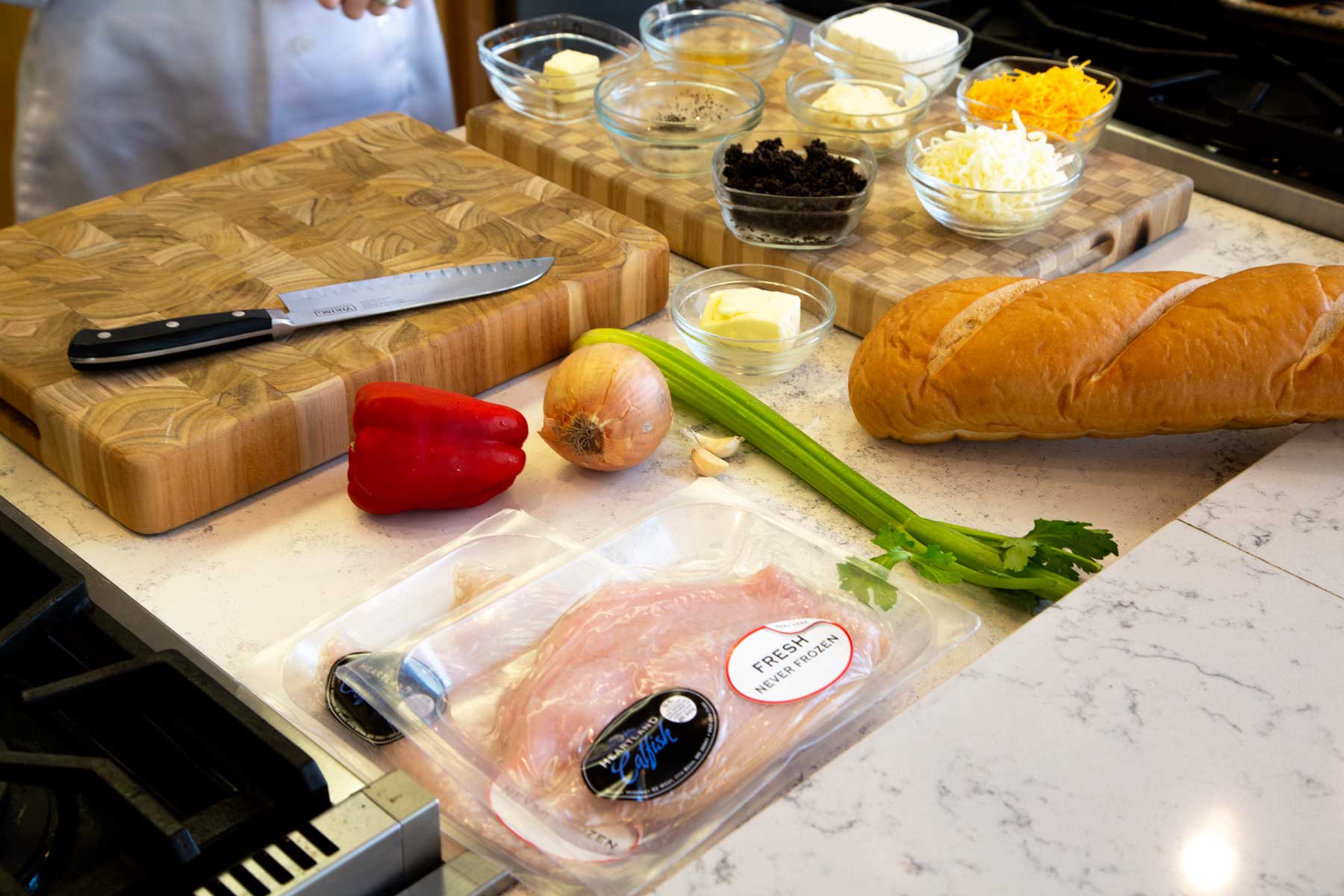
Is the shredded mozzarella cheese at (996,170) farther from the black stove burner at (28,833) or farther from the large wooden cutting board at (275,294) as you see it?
the black stove burner at (28,833)

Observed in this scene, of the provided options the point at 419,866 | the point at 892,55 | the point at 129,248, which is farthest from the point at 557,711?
the point at 892,55

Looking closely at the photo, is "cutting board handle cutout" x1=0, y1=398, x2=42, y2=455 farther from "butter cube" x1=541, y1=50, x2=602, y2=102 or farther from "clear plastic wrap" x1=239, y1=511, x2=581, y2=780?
"butter cube" x1=541, y1=50, x2=602, y2=102

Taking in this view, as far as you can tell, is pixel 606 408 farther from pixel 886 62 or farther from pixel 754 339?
pixel 886 62

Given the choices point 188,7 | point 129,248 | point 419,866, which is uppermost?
point 188,7

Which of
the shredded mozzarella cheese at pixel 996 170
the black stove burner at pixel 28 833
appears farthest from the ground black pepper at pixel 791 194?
the black stove burner at pixel 28 833

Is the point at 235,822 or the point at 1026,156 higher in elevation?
the point at 1026,156

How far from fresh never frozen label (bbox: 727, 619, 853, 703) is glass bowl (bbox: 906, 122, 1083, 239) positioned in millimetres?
710

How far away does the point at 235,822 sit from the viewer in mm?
718

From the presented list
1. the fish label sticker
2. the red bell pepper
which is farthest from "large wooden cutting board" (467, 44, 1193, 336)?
the fish label sticker

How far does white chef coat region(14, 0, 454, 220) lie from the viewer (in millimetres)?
1886

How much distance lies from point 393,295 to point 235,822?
664 millimetres

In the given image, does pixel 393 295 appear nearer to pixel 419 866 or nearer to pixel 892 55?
pixel 419 866

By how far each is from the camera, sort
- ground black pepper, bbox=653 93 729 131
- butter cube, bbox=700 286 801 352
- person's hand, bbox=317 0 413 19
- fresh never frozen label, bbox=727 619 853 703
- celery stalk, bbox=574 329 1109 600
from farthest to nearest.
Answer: person's hand, bbox=317 0 413 19 < ground black pepper, bbox=653 93 729 131 < butter cube, bbox=700 286 801 352 < celery stalk, bbox=574 329 1109 600 < fresh never frozen label, bbox=727 619 853 703

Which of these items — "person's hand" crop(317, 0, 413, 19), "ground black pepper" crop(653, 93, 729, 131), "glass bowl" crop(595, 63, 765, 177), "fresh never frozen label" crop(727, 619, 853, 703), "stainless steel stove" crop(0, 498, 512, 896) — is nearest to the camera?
"stainless steel stove" crop(0, 498, 512, 896)
